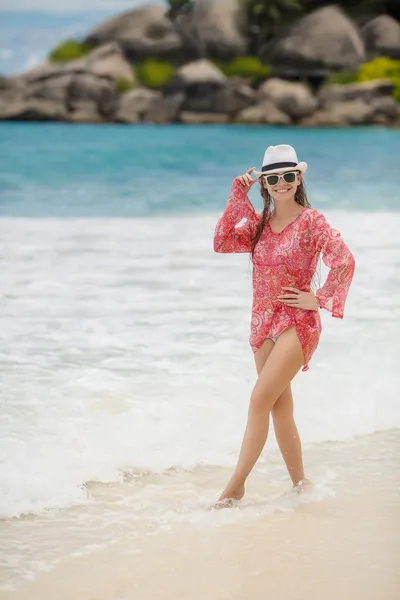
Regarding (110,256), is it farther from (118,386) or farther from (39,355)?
Result: (118,386)

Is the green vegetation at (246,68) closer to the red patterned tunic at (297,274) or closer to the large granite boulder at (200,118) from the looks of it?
the large granite boulder at (200,118)

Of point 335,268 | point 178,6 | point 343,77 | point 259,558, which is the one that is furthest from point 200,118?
point 259,558

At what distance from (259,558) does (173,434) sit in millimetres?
1155

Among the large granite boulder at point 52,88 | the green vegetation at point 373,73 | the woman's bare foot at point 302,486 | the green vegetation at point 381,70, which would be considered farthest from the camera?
the green vegetation at point 373,73

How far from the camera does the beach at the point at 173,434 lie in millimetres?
2504

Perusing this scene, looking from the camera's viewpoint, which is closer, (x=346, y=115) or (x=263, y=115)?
(x=346, y=115)

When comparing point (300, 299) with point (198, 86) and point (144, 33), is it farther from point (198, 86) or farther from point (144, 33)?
point (144, 33)

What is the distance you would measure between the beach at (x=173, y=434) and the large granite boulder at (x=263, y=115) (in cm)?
3147

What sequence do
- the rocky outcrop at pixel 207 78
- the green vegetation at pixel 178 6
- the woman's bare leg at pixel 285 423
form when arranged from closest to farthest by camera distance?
the woman's bare leg at pixel 285 423, the rocky outcrop at pixel 207 78, the green vegetation at pixel 178 6

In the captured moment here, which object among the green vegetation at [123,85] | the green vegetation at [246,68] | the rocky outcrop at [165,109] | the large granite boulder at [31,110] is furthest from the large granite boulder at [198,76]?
the large granite boulder at [31,110]

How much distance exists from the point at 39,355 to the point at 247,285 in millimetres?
2170

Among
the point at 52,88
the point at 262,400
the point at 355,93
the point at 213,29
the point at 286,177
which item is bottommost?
the point at 262,400

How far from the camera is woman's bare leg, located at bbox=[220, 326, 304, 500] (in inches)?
109

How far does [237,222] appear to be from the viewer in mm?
2916
